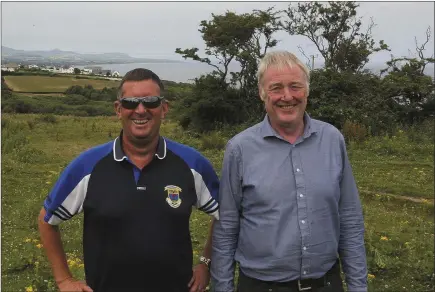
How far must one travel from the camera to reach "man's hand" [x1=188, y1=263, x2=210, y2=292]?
7.14ft

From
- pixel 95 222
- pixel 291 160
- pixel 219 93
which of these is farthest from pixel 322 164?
pixel 219 93

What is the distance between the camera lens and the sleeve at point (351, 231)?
2.02m

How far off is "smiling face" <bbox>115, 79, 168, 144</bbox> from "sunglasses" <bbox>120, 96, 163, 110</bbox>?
0.01 m

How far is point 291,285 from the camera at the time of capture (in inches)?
76.4

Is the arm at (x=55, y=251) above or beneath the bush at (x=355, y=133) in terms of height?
above

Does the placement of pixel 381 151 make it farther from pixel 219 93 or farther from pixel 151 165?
pixel 151 165

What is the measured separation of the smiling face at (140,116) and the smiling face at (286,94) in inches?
18.0

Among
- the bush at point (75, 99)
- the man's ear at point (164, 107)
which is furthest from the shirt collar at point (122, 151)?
the bush at point (75, 99)

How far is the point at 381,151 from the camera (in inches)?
407

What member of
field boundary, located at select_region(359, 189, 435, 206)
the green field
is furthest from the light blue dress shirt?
the green field

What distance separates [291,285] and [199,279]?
17.6 inches

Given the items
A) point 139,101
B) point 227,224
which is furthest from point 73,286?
point 139,101

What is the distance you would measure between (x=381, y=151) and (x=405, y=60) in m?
7.66

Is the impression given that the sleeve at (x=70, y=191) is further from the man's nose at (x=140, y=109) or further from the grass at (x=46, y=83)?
the grass at (x=46, y=83)
